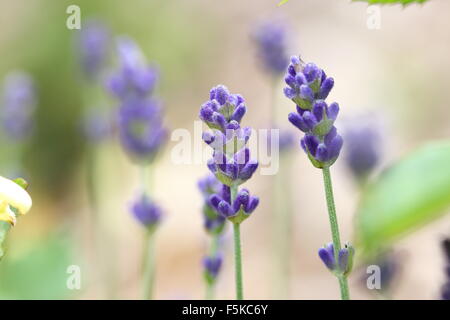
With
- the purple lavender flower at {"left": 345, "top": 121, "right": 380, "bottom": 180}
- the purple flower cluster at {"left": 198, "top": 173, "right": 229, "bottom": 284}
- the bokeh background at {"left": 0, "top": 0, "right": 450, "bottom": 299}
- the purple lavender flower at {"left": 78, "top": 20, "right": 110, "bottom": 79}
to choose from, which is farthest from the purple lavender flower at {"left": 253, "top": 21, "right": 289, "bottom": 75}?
the purple flower cluster at {"left": 198, "top": 173, "right": 229, "bottom": 284}

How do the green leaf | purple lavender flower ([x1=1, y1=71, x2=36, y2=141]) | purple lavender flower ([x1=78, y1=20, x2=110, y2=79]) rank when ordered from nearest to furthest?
the green leaf < purple lavender flower ([x1=1, y1=71, x2=36, y2=141]) < purple lavender flower ([x1=78, y1=20, x2=110, y2=79])

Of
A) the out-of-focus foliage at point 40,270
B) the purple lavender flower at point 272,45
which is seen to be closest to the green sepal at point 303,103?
the out-of-focus foliage at point 40,270

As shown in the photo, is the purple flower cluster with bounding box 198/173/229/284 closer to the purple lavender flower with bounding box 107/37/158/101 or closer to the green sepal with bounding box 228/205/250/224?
the green sepal with bounding box 228/205/250/224

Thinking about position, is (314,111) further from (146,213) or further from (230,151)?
(146,213)

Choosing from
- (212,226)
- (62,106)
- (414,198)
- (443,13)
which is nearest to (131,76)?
(212,226)

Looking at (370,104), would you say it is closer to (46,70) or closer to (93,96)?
(93,96)

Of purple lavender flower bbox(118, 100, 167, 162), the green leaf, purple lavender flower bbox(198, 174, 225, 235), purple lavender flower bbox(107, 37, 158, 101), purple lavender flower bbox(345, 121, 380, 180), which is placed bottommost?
the green leaf
